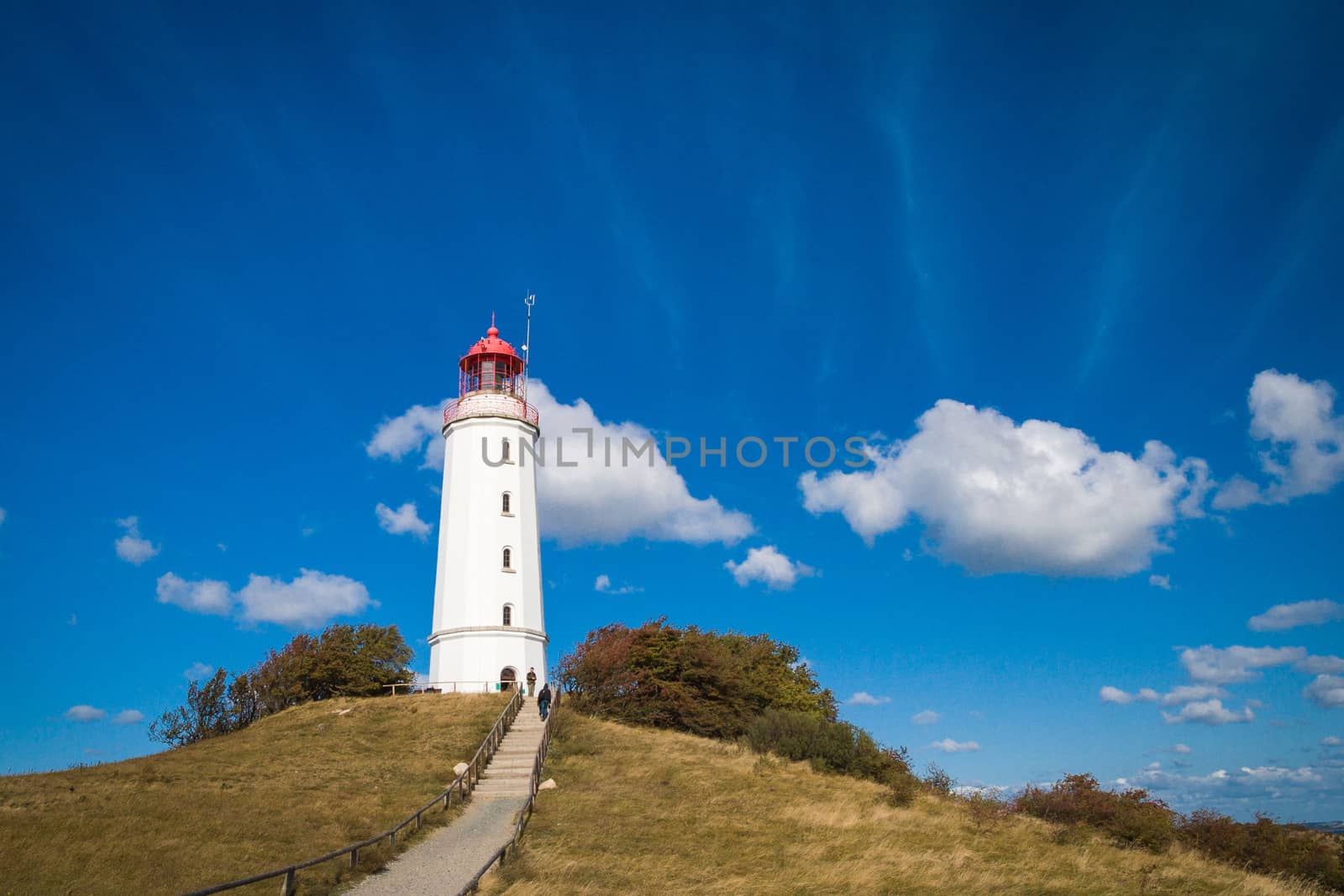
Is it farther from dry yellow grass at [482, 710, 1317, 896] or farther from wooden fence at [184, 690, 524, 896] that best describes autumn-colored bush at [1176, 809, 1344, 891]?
wooden fence at [184, 690, 524, 896]

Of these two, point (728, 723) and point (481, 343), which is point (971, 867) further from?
point (481, 343)

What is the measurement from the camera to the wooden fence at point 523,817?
1360cm

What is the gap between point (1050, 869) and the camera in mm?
16422

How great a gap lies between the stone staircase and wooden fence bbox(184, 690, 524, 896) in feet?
0.66

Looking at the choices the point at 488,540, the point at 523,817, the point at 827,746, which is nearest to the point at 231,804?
the point at 523,817

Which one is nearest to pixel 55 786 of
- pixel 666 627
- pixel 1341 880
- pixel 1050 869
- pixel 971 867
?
pixel 971 867

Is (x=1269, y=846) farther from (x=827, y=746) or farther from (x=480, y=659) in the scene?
(x=480, y=659)

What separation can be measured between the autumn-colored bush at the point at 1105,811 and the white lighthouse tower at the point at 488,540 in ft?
65.2

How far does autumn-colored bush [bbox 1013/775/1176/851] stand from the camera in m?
21.1

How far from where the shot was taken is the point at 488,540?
123 feet

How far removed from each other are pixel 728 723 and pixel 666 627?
5.03 m

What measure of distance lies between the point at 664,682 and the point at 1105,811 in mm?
16083

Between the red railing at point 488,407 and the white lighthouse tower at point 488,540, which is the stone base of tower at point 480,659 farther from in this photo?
the red railing at point 488,407

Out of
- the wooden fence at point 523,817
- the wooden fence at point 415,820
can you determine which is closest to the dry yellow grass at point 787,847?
the wooden fence at point 523,817
